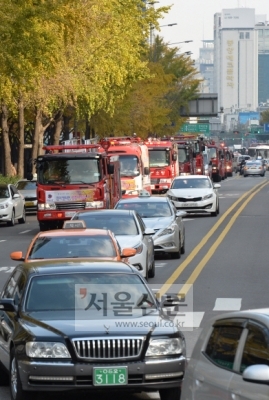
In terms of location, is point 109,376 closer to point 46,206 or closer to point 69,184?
point 69,184

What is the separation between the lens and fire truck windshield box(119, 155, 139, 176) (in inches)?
1790

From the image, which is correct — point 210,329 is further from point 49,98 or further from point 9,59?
point 49,98

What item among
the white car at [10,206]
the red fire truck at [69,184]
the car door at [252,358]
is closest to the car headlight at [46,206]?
the red fire truck at [69,184]

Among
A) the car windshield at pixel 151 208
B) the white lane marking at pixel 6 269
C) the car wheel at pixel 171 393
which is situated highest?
the car wheel at pixel 171 393

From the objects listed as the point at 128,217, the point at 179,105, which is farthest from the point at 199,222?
the point at 179,105

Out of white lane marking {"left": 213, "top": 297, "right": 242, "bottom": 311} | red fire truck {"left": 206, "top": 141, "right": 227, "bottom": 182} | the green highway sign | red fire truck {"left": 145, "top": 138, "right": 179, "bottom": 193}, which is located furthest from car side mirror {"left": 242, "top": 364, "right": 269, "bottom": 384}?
the green highway sign

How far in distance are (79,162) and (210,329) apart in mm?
27148

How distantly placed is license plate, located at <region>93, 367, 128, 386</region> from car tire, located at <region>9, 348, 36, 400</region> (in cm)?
62

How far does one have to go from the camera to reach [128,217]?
2134 centimetres

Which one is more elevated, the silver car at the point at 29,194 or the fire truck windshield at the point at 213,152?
the silver car at the point at 29,194

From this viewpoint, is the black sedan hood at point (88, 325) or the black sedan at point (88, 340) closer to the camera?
the black sedan at point (88, 340)

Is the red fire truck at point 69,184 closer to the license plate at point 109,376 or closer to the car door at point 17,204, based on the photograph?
the car door at point 17,204

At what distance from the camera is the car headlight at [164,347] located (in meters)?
9.90

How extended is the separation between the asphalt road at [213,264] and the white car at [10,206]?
1.16 ft
